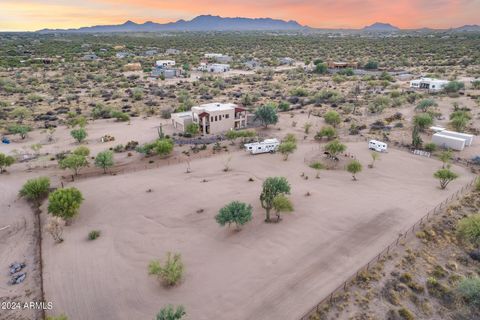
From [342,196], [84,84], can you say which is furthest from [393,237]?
[84,84]

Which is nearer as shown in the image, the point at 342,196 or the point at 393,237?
the point at 393,237

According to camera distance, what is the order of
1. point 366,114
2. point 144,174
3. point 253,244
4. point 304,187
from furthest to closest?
point 366,114, point 144,174, point 304,187, point 253,244

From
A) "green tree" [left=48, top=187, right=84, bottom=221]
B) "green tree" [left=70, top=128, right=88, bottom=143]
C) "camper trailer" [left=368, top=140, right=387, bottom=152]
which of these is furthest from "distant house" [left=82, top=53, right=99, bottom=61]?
"camper trailer" [left=368, top=140, right=387, bottom=152]

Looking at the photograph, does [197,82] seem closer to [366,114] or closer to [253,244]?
[366,114]

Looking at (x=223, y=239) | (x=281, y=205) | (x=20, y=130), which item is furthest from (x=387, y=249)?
(x=20, y=130)

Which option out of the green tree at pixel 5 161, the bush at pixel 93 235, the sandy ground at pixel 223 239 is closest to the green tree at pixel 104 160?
the sandy ground at pixel 223 239

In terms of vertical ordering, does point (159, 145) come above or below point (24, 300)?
above

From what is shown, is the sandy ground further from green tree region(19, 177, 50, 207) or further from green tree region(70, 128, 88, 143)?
green tree region(70, 128, 88, 143)
